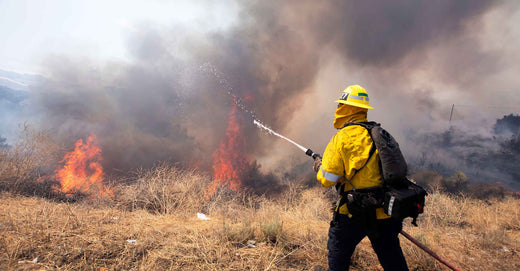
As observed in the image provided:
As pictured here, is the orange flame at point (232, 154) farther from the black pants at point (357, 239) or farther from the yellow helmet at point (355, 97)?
the yellow helmet at point (355, 97)

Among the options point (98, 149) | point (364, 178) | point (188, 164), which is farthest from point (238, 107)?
point (364, 178)

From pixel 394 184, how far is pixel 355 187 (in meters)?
0.32

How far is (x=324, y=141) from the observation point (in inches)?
950

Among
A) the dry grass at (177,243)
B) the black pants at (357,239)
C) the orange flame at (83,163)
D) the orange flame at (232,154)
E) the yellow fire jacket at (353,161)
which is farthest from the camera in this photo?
the orange flame at (232,154)

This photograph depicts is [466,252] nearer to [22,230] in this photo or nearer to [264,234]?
[264,234]

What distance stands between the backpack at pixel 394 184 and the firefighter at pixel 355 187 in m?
0.07

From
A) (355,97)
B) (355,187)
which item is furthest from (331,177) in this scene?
(355,97)

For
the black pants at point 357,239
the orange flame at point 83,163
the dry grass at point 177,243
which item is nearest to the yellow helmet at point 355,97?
the black pants at point 357,239

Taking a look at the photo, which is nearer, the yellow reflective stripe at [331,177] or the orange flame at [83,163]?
the yellow reflective stripe at [331,177]

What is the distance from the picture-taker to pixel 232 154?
58.1 ft

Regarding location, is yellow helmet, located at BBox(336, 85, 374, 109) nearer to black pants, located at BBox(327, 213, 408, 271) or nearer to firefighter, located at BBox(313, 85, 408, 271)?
firefighter, located at BBox(313, 85, 408, 271)

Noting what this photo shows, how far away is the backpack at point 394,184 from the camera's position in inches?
75.0

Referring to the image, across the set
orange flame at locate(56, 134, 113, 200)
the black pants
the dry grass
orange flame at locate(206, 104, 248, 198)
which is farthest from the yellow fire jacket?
orange flame at locate(206, 104, 248, 198)

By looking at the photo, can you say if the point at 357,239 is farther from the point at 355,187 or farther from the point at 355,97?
the point at 355,97
